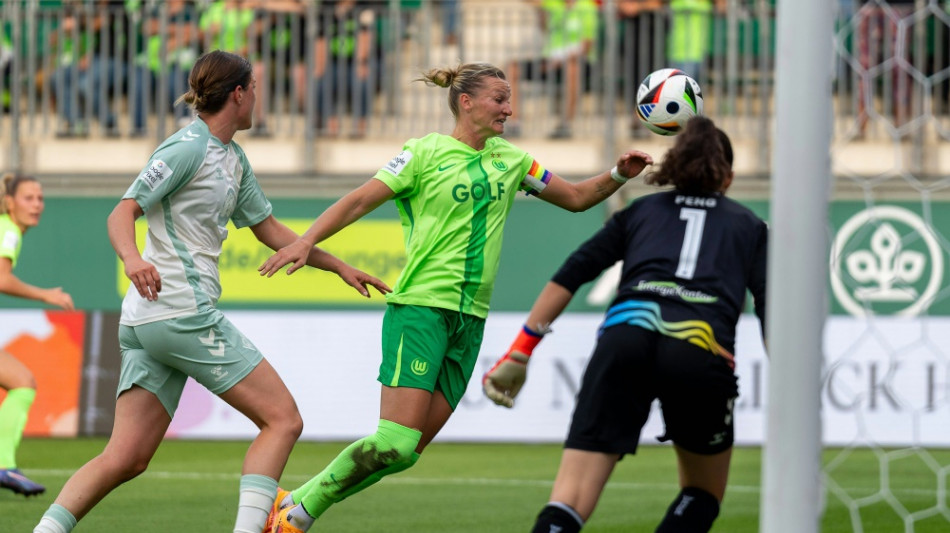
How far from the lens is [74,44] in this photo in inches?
603

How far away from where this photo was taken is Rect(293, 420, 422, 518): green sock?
563cm

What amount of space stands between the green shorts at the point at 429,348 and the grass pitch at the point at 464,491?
163cm

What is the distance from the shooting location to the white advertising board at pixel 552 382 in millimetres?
12648

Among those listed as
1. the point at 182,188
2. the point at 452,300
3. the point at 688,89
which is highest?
the point at 688,89

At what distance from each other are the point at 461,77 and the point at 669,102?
900 millimetres

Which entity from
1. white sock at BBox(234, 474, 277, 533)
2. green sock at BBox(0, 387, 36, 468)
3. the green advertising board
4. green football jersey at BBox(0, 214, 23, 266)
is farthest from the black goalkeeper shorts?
the green advertising board

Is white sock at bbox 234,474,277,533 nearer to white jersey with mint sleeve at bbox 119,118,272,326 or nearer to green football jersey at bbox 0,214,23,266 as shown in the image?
white jersey with mint sleeve at bbox 119,118,272,326

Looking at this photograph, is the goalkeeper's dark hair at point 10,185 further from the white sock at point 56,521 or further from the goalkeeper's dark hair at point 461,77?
the white sock at point 56,521

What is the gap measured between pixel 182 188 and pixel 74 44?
417 inches

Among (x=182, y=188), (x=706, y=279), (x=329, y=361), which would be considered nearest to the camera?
(x=706, y=279)

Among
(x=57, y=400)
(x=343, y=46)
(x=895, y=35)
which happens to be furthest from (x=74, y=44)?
(x=895, y=35)

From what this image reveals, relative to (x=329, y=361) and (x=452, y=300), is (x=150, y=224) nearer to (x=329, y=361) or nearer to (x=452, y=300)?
(x=452, y=300)

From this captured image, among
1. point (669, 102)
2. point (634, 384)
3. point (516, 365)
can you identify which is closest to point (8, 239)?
point (669, 102)

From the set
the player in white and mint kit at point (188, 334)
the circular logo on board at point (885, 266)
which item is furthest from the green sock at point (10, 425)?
the circular logo on board at point (885, 266)
